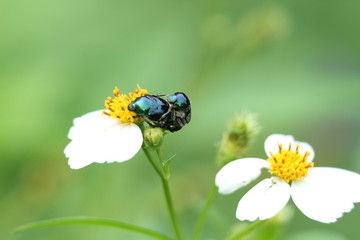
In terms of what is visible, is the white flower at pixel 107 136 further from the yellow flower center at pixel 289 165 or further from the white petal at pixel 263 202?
the yellow flower center at pixel 289 165

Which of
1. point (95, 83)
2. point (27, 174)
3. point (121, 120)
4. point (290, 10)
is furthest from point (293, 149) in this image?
point (290, 10)

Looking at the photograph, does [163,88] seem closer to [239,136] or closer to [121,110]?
[239,136]

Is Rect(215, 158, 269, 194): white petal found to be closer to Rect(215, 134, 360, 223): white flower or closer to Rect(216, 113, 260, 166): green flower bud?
Rect(215, 134, 360, 223): white flower

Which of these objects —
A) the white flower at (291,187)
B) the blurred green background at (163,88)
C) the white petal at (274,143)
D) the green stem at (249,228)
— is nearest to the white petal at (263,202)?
the white flower at (291,187)

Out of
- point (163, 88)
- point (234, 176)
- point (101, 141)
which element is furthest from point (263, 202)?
point (163, 88)

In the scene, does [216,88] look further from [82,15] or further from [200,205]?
[200,205]

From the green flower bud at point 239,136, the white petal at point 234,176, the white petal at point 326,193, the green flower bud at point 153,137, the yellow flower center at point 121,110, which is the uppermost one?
the yellow flower center at point 121,110
